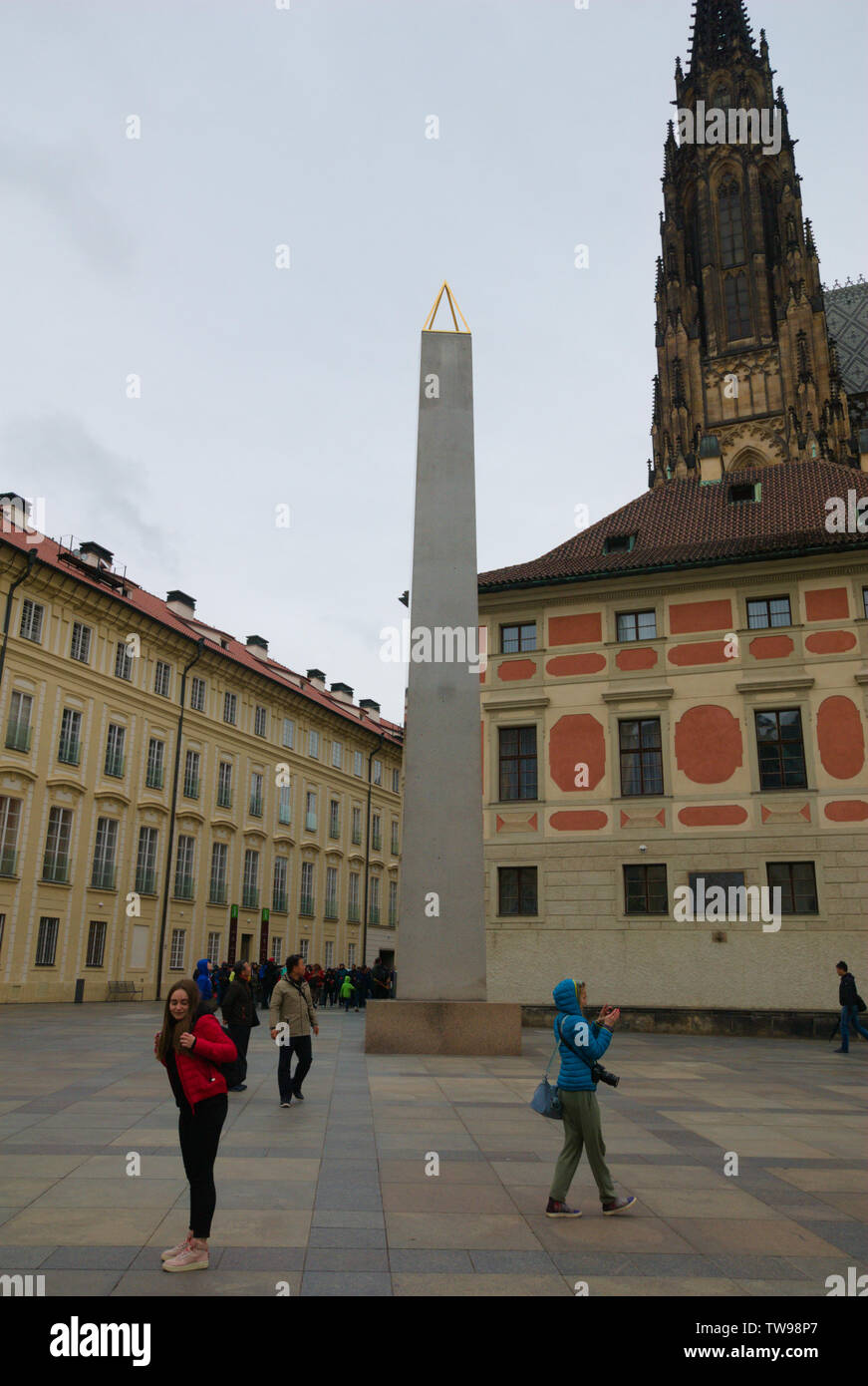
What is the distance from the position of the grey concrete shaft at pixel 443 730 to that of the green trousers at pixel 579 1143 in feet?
29.4

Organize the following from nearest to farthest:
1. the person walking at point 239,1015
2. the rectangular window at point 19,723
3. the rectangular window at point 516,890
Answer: the person walking at point 239,1015 < the rectangular window at point 516,890 < the rectangular window at point 19,723

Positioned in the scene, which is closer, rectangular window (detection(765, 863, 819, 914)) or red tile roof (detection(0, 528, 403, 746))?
rectangular window (detection(765, 863, 819, 914))

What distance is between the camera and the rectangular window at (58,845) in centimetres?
3291

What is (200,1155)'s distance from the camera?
17.6 feet

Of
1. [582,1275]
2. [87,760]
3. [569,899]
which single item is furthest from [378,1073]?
[87,760]

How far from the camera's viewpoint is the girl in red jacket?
17.4ft

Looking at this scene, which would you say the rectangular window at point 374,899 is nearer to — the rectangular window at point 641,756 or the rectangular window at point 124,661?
the rectangular window at point 124,661

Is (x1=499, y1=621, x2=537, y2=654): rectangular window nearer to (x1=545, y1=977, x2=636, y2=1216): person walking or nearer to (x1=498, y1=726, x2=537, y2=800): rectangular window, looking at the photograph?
(x1=498, y1=726, x2=537, y2=800): rectangular window

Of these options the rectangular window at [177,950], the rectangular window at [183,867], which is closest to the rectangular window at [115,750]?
the rectangular window at [183,867]

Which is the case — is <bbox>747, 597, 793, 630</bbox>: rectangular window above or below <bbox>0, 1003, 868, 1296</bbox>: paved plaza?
above

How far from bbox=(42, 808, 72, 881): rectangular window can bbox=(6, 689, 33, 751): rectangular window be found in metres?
2.59

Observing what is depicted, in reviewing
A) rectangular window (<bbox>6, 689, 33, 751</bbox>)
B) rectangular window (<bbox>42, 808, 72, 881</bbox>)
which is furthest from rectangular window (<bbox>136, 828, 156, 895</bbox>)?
rectangular window (<bbox>6, 689, 33, 751</bbox>)

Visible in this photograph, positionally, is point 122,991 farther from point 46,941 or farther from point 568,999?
point 568,999
